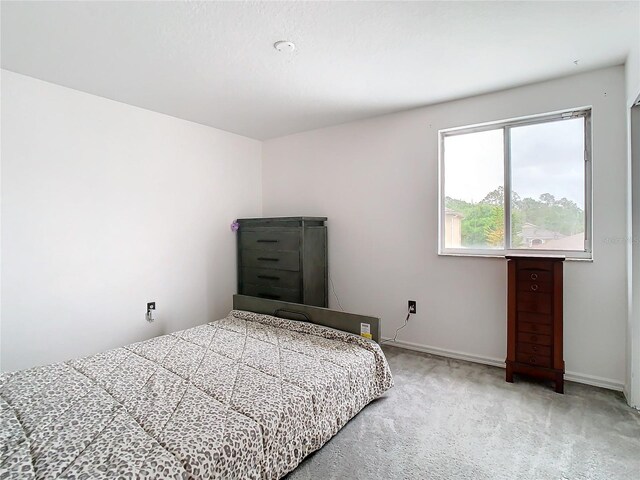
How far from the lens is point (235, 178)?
4.07m

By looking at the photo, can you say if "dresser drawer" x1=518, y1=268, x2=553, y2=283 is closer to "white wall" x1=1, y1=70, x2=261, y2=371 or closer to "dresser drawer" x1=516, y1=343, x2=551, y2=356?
"dresser drawer" x1=516, y1=343, x2=551, y2=356

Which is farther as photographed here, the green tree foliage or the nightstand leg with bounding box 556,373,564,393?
the green tree foliage

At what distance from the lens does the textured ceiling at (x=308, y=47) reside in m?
1.78

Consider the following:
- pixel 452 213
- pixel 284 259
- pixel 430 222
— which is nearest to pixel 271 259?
pixel 284 259

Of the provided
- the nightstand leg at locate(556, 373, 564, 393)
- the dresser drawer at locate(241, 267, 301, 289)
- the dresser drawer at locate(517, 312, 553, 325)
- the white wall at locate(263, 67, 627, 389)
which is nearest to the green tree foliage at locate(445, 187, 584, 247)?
the white wall at locate(263, 67, 627, 389)

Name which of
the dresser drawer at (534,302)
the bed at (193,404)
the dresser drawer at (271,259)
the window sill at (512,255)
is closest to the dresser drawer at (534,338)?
the dresser drawer at (534,302)

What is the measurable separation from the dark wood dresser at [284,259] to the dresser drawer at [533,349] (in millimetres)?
1880

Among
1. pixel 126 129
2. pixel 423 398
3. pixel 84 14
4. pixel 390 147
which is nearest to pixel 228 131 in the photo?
pixel 126 129

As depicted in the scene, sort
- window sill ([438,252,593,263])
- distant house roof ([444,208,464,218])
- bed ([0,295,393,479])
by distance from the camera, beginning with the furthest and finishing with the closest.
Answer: distant house roof ([444,208,464,218])
window sill ([438,252,593,263])
bed ([0,295,393,479])

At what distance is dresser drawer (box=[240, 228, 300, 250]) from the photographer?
3.46 meters

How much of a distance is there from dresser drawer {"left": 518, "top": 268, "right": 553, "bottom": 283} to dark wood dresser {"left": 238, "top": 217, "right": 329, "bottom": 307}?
1.89 meters

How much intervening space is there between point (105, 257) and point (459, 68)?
3203 millimetres

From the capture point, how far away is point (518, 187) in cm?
285

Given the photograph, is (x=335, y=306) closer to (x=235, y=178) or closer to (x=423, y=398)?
(x=423, y=398)
